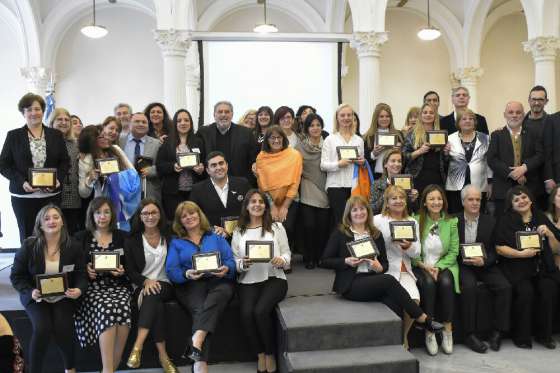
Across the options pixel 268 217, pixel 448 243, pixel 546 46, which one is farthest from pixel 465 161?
pixel 546 46

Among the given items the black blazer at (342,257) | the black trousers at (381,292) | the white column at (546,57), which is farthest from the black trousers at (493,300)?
the white column at (546,57)

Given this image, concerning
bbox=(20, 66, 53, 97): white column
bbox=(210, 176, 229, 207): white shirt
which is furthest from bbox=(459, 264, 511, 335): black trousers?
bbox=(20, 66, 53, 97): white column

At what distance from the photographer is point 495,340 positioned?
4609mm

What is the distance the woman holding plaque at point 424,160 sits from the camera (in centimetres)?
540

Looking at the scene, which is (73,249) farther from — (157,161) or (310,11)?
(310,11)

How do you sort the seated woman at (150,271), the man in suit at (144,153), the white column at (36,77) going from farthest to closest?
the white column at (36,77)
the man in suit at (144,153)
the seated woman at (150,271)

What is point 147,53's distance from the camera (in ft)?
49.5

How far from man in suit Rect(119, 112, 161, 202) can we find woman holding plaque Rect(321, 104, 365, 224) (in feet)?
5.70

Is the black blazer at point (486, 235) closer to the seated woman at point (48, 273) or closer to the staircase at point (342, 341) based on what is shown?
the staircase at point (342, 341)

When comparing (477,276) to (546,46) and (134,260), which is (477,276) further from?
(546,46)

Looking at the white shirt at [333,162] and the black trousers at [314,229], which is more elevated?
the white shirt at [333,162]

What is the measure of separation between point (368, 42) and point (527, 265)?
6.65 m

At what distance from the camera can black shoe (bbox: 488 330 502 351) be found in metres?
4.58

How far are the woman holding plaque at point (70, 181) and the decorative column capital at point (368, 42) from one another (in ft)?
21.8
